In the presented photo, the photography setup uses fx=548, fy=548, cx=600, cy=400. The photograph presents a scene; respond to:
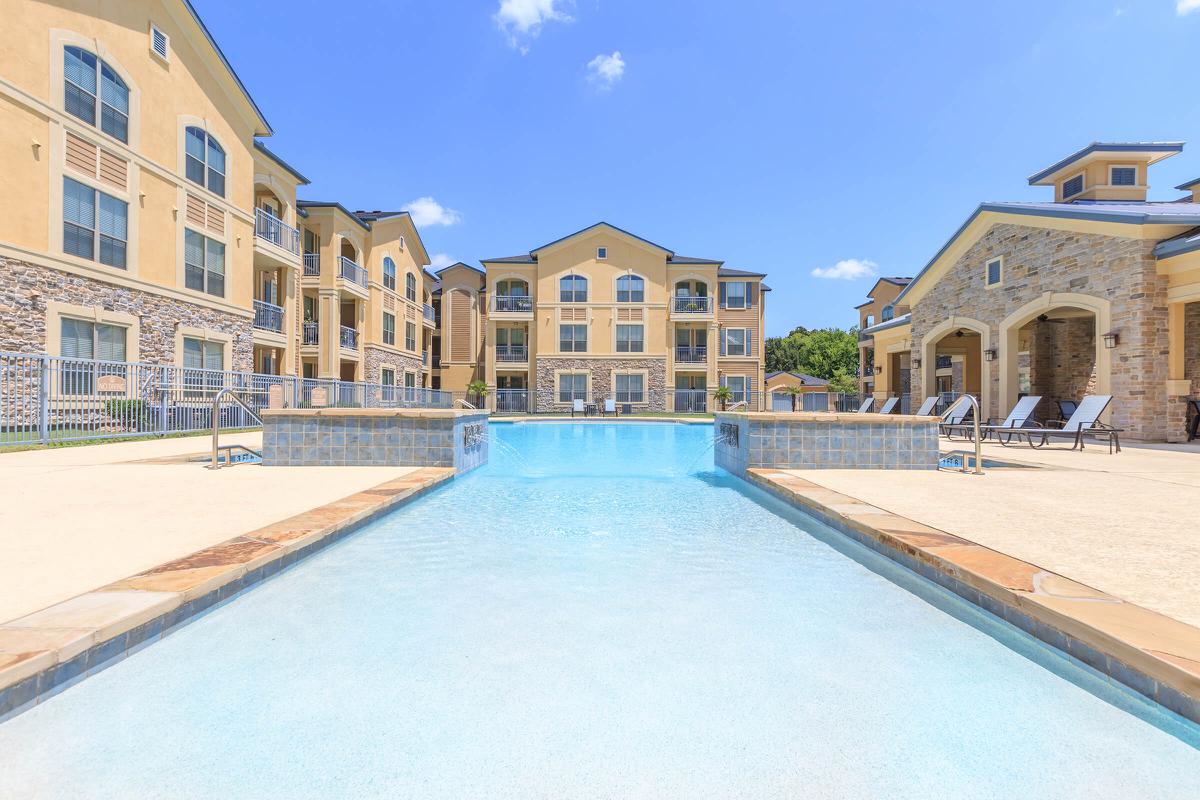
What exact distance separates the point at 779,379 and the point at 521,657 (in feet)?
156

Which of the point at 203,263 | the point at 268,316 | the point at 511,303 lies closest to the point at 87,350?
the point at 203,263

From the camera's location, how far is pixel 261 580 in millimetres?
3168

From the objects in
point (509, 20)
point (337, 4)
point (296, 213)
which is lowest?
point (296, 213)

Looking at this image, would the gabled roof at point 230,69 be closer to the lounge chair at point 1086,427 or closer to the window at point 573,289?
the window at point 573,289

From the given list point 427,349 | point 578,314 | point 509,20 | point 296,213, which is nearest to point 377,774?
point 509,20

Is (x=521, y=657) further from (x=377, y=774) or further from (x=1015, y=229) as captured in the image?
(x=1015, y=229)

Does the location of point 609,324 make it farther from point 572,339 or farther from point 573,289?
point 573,289

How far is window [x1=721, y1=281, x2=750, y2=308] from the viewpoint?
107ft

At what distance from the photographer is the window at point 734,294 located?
32.5 metres

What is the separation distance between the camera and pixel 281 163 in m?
20.2

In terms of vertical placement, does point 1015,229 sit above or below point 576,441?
above

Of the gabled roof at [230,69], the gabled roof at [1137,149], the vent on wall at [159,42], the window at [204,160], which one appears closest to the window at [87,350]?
the window at [204,160]

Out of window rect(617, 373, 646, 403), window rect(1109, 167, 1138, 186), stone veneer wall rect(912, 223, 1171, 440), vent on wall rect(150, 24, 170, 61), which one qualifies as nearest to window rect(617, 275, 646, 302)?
window rect(617, 373, 646, 403)

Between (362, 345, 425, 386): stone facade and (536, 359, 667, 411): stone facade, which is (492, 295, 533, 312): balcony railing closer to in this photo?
(536, 359, 667, 411): stone facade
